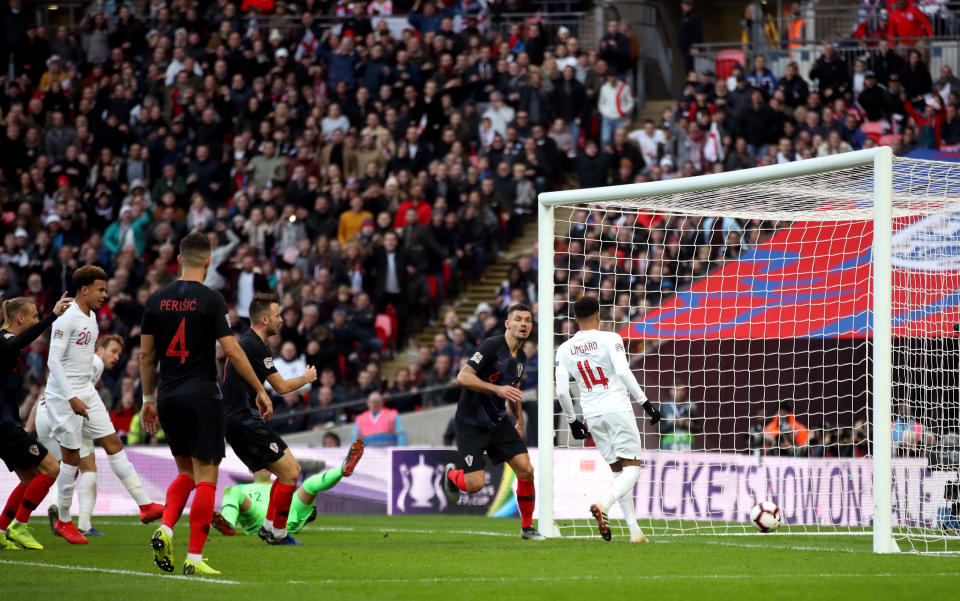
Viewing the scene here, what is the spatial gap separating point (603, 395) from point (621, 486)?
80 centimetres

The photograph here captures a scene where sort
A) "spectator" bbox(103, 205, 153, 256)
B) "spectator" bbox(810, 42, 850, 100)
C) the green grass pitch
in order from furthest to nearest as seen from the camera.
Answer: "spectator" bbox(103, 205, 153, 256) < "spectator" bbox(810, 42, 850, 100) < the green grass pitch

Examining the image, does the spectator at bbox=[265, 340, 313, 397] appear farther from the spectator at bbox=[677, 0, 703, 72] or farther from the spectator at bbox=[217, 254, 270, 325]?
the spectator at bbox=[677, 0, 703, 72]

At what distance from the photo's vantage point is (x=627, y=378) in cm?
1076

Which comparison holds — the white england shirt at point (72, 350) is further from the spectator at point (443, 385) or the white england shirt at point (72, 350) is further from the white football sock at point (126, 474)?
the spectator at point (443, 385)

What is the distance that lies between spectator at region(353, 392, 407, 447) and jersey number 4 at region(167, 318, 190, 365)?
355 inches

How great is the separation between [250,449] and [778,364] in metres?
6.57

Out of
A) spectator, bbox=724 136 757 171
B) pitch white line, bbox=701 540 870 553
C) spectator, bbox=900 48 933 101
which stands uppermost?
spectator, bbox=900 48 933 101

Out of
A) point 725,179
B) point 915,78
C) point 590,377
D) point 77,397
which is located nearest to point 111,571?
point 77,397

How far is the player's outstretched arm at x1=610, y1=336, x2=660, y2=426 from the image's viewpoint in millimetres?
10484

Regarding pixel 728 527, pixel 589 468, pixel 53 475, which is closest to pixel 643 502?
pixel 589 468

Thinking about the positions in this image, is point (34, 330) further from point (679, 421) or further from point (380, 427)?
point (679, 421)

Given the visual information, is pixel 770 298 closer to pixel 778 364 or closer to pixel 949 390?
pixel 778 364

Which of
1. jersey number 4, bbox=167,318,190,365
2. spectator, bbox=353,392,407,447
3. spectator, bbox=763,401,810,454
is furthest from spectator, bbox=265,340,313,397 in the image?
jersey number 4, bbox=167,318,190,365

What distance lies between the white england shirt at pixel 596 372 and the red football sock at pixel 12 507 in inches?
180
